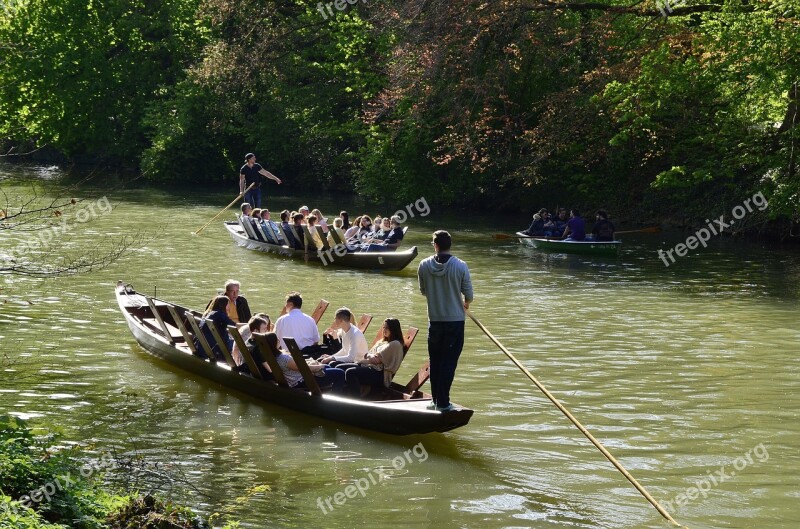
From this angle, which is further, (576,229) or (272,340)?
(576,229)

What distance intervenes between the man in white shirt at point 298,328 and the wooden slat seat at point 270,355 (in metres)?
0.90

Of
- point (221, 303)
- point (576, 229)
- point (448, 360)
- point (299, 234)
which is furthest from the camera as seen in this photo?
point (576, 229)

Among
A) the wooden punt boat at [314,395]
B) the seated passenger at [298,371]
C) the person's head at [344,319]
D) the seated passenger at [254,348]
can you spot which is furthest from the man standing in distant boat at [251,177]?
the seated passenger at [298,371]

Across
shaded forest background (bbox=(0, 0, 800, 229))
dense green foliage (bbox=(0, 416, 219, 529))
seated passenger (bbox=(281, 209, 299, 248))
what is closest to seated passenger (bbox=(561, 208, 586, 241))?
shaded forest background (bbox=(0, 0, 800, 229))

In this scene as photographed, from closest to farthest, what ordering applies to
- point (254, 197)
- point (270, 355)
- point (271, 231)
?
point (270, 355) < point (271, 231) < point (254, 197)

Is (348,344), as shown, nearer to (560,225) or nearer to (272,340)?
(272,340)

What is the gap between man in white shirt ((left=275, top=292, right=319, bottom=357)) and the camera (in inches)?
486

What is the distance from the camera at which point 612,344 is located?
15.0 m

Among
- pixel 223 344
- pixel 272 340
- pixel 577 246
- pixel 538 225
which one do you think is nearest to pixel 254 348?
pixel 272 340

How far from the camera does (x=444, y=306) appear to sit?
387 inches

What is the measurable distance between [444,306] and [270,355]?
2.29m

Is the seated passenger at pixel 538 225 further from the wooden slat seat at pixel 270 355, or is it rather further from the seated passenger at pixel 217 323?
the wooden slat seat at pixel 270 355

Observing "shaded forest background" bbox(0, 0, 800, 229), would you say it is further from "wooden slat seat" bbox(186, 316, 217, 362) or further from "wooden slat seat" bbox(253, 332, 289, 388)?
"wooden slat seat" bbox(253, 332, 289, 388)

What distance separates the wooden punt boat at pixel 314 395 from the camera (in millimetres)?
10023
